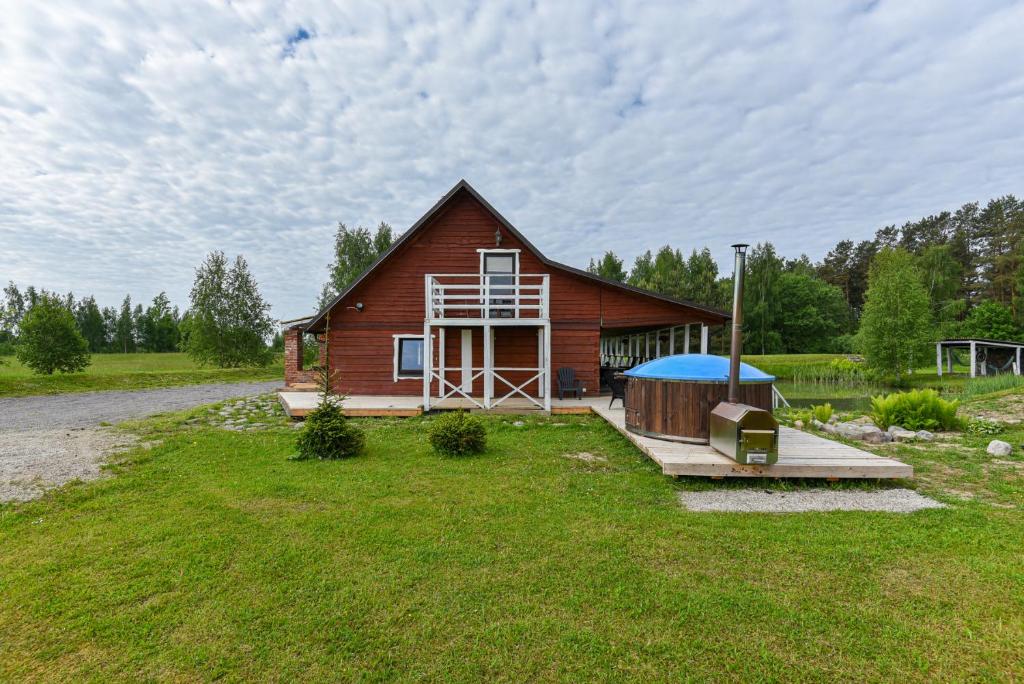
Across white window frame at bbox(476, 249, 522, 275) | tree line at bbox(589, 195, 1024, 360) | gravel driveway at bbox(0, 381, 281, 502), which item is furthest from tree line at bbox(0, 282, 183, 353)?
white window frame at bbox(476, 249, 522, 275)

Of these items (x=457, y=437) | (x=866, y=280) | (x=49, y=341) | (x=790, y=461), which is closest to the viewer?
(x=790, y=461)

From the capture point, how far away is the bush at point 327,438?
6.77m

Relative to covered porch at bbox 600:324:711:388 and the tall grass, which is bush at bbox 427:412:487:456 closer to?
covered porch at bbox 600:324:711:388

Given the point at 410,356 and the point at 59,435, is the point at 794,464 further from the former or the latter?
the point at 59,435

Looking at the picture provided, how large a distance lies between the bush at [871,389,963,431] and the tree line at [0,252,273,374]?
30851 mm

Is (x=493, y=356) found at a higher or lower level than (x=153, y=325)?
lower

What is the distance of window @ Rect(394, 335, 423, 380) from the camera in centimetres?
1309

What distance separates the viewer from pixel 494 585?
3178 mm

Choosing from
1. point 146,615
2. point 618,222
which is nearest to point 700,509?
point 146,615

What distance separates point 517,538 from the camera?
156 inches

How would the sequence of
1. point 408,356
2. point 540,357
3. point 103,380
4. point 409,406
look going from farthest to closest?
point 103,380, point 408,356, point 540,357, point 409,406

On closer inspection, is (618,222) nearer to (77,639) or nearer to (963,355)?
(963,355)

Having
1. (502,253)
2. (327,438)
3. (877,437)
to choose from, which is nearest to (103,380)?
(502,253)

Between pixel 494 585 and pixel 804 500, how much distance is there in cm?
385
